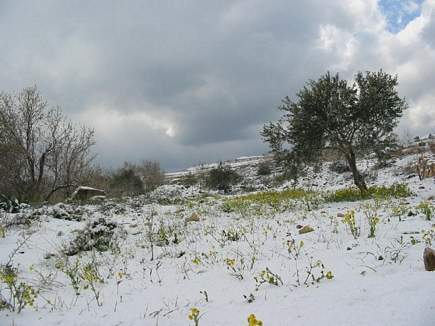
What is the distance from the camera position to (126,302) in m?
3.45

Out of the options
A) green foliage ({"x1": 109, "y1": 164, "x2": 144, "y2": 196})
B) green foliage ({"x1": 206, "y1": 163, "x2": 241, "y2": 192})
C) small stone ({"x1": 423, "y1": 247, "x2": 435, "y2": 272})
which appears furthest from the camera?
green foliage ({"x1": 109, "y1": 164, "x2": 144, "y2": 196})

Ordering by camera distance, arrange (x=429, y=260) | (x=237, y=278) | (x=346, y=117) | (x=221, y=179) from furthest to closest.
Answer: (x=221, y=179)
(x=346, y=117)
(x=237, y=278)
(x=429, y=260)

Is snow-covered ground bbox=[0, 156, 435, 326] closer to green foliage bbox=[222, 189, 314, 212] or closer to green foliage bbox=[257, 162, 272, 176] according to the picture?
green foliage bbox=[222, 189, 314, 212]

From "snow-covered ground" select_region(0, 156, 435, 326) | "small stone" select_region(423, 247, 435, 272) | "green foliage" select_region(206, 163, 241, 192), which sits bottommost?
"snow-covered ground" select_region(0, 156, 435, 326)

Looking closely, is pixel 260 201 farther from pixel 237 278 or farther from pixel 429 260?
pixel 429 260

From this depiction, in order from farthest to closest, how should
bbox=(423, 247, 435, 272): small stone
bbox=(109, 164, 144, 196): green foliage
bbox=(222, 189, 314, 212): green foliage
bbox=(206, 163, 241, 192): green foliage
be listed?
bbox=(109, 164, 144, 196): green foliage
bbox=(206, 163, 241, 192): green foliage
bbox=(222, 189, 314, 212): green foliage
bbox=(423, 247, 435, 272): small stone

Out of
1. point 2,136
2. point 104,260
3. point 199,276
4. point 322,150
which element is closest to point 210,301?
point 199,276

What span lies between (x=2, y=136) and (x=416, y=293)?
56.1 ft

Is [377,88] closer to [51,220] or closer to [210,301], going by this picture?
[210,301]

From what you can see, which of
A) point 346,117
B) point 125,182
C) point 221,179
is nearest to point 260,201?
point 346,117

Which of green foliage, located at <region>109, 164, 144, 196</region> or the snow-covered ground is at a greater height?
green foliage, located at <region>109, 164, 144, 196</region>

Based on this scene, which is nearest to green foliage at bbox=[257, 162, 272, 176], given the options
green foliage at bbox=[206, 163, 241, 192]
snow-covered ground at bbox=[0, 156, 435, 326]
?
green foliage at bbox=[206, 163, 241, 192]

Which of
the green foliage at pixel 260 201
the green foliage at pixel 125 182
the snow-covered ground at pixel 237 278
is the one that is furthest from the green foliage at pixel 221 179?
the snow-covered ground at pixel 237 278

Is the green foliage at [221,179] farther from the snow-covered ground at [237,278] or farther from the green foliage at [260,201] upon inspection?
the snow-covered ground at [237,278]
